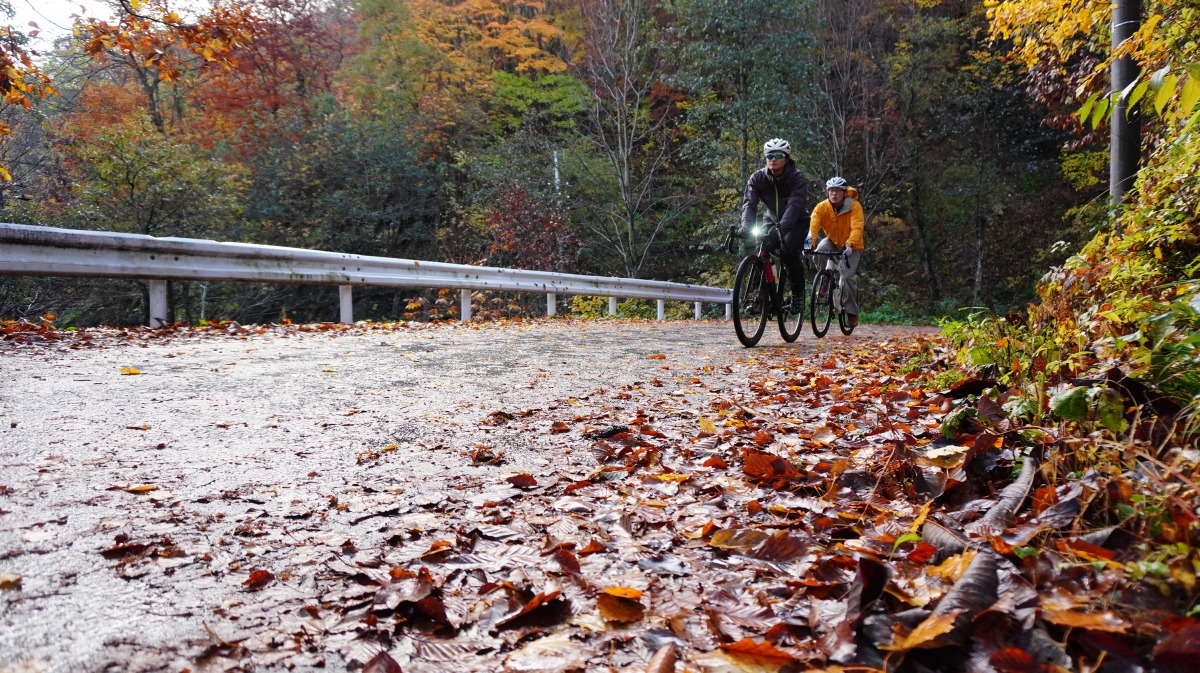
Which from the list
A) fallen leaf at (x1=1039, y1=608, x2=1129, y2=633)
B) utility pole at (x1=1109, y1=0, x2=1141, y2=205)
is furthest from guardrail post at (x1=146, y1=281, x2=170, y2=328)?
utility pole at (x1=1109, y1=0, x2=1141, y2=205)

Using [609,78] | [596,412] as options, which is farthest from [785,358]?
[609,78]

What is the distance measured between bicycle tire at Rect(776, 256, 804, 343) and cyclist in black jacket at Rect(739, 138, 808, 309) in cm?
13

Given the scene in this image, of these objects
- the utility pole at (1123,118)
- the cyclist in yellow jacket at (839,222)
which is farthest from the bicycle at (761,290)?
the utility pole at (1123,118)

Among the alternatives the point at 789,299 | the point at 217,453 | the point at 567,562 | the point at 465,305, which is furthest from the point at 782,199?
the point at 567,562

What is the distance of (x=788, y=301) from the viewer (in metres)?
9.59

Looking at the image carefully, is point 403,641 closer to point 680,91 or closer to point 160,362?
point 160,362

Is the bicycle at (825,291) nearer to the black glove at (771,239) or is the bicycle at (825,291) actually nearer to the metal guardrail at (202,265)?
the black glove at (771,239)

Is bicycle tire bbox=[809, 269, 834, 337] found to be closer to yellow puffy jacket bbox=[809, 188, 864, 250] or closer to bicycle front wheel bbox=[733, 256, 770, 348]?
yellow puffy jacket bbox=[809, 188, 864, 250]

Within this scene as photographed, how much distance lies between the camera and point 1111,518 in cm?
199

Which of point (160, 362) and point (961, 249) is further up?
point (961, 249)

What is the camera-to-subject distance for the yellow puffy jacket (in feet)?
35.0

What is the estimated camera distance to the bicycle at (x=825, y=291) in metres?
10.8

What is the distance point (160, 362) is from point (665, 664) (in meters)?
5.51

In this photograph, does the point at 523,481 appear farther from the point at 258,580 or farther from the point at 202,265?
the point at 202,265
